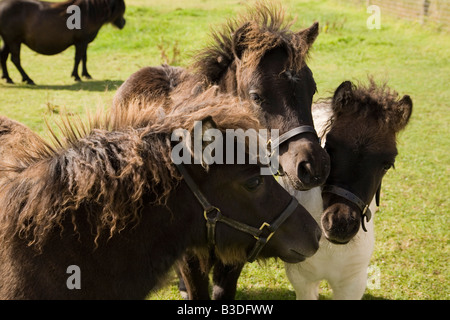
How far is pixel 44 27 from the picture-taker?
1179cm

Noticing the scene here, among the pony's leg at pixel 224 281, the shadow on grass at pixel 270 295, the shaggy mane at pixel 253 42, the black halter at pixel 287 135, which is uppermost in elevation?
the shaggy mane at pixel 253 42

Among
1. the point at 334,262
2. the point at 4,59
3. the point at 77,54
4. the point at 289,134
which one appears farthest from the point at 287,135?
the point at 4,59

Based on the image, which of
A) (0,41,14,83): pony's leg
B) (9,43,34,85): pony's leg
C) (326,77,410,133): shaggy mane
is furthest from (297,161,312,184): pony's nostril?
(0,41,14,83): pony's leg

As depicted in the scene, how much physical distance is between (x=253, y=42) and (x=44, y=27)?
10025 millimetres

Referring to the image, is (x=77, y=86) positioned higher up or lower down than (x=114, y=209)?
lower down

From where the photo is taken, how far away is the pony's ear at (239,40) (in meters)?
3.58

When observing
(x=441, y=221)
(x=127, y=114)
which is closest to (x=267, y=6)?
(x=127, y=114)

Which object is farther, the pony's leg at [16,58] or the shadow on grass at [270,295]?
the pony's leg at [16,58]

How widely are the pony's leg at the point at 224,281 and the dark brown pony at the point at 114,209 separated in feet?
4.61

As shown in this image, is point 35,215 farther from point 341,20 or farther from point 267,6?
point 341,20

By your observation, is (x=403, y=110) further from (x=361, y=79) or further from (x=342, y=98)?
(x=361, y=79)

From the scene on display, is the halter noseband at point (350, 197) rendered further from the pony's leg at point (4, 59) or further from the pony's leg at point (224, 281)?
the pony's leg at point (4, 59)

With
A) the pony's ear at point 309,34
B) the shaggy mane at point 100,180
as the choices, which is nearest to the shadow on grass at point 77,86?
the pony's ear at point 309,34

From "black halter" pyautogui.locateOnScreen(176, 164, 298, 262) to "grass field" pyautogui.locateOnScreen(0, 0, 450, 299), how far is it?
52 cm
